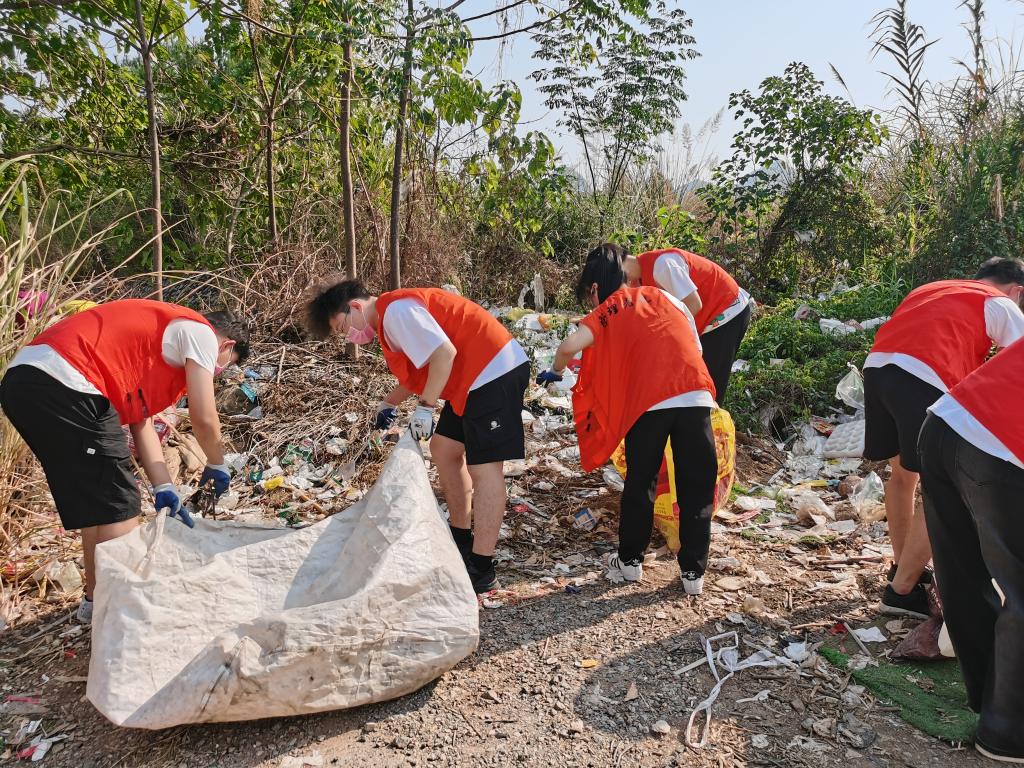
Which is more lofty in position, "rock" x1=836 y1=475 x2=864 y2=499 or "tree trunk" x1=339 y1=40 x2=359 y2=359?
"tree trunk" x1=339 y1=40 x2=359 y2=359

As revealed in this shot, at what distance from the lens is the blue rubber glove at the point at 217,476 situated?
2843 mm

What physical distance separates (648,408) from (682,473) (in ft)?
1.10

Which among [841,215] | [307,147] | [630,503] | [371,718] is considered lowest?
[371,718]

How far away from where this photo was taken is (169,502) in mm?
2580

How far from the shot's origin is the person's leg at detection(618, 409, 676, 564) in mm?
2949

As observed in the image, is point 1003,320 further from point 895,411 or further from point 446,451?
point 446,451

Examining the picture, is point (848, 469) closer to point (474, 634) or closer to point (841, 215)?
point (474, 634)

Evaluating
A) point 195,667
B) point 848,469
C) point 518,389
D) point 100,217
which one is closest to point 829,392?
point 848,469

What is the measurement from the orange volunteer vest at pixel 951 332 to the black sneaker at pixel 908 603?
34.0 inches

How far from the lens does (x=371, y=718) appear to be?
2268 mm

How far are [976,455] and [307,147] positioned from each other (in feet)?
18.7

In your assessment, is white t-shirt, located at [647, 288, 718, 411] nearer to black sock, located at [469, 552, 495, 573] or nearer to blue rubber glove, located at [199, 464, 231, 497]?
black sock, located at [469, 552, 495, 573]

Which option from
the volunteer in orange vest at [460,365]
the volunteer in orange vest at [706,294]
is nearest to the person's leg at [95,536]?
the volunteer in orange vest at [460,365]

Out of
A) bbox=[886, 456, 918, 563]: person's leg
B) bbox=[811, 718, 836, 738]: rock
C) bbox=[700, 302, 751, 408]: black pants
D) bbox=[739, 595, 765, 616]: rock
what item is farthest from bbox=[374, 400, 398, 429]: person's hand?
bbox=[886, 456, 918, 563]: person's leg
